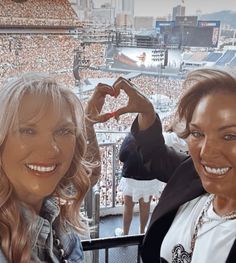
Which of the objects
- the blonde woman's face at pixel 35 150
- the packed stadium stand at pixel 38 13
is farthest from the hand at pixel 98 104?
the packed stadium stand at pixel 38 13

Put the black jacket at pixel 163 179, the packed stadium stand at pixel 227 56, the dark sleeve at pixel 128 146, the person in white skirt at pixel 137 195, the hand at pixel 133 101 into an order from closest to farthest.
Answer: the black jacket at pixel 163 179 < the hand at pixel 133 101 < the dark sleeve at pixel 128 146 < the packed stadium stand at pixel 227 56 < the person in white skirt at pixel 137 195

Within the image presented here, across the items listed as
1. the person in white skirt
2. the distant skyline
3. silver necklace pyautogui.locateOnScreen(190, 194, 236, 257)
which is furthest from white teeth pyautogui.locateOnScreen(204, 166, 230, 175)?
the distant skyline

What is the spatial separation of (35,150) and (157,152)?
504 mm

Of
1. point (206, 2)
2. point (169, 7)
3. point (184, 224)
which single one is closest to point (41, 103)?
point (184, 224)

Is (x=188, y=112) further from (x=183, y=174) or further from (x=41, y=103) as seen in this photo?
(x=41, y=103)

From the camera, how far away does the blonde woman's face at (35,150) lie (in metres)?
0.85

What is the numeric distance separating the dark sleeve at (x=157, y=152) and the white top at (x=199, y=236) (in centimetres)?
21

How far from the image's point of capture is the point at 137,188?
2.21 metres

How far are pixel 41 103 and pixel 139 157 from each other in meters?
0.51

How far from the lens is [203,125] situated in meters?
0.92

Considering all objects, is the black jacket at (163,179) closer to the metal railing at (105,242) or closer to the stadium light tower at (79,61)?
the metal railing at (105,242)

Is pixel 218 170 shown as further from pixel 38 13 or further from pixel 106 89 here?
pixel 38 13

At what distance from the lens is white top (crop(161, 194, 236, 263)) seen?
888mm

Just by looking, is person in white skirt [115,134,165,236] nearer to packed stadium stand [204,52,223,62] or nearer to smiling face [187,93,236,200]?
packed stadium stand [204,52,223,62]
